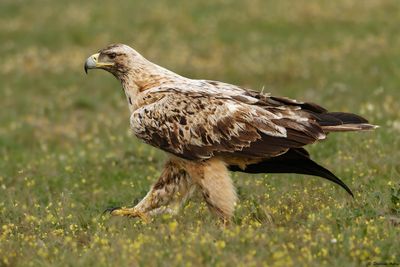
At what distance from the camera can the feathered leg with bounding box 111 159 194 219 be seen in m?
8.39

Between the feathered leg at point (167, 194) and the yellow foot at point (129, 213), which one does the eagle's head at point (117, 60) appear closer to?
the feathered leg at point (167, 194)

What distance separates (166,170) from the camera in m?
8.52

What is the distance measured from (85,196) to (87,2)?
18.0 metres

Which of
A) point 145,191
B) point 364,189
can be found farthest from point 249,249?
point 145,191

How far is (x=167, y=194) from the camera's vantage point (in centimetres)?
843

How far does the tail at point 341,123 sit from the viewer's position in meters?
7.93

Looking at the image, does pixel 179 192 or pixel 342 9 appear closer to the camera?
pixel 179 192

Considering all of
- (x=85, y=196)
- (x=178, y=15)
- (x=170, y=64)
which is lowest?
(x=85, y=196)

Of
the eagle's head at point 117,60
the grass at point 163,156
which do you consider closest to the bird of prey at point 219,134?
the grass at point 163,156

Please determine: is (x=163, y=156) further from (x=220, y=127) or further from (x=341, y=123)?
(x=341, y=123)

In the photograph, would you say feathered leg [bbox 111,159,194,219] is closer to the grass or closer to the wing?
the grass

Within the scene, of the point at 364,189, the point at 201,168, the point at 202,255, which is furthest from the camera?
the point at 364,189

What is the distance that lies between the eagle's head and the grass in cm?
146

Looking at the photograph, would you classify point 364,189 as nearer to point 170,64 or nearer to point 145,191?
point 145,191
